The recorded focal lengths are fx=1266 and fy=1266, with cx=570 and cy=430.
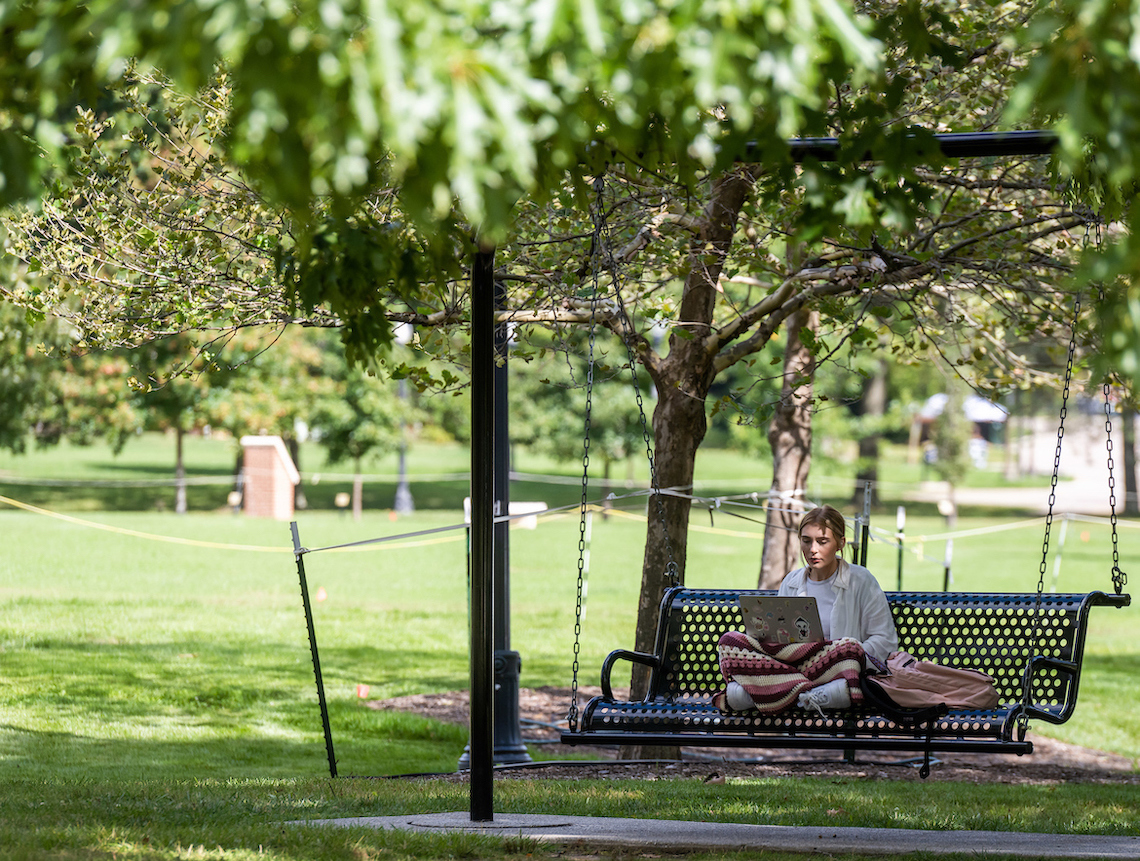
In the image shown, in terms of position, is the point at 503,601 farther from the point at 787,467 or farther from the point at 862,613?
the point at 787,467

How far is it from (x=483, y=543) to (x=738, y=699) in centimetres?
131

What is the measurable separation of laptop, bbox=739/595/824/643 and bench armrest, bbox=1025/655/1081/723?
2.85 ft

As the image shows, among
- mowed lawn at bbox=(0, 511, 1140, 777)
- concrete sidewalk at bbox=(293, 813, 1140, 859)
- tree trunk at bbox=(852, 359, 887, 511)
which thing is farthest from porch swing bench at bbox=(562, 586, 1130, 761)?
tree trunk at bbox=(852, 359, 887, 511)

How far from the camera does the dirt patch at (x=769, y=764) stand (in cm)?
752

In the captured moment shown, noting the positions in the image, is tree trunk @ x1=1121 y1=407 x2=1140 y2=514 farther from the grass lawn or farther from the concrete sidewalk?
the concrete sidewalk

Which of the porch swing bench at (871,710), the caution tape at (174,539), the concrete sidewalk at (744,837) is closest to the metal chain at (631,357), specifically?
the porch swing bench at (871,710)

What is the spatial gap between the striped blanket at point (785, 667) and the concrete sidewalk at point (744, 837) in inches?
20.3

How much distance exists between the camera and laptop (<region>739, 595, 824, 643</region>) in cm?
529

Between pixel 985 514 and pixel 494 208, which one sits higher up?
pixel 494 208

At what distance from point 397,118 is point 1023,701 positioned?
3953 mm

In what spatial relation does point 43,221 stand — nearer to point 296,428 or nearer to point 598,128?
point 598,128

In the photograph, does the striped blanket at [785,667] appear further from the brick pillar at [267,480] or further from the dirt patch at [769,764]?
the brick pillar at [267,480]

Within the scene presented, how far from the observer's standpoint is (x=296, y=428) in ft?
99.4

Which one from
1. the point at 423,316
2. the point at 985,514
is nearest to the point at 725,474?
the point at 985,514
